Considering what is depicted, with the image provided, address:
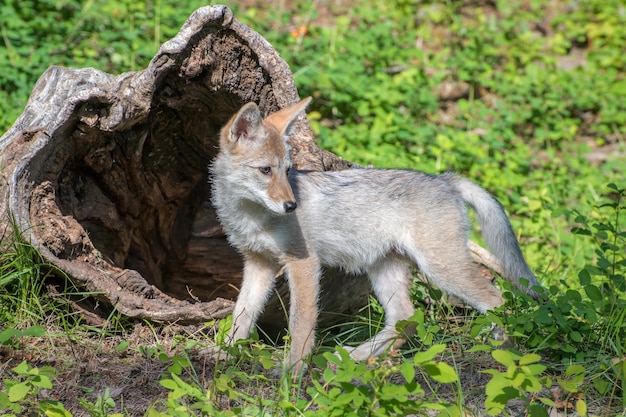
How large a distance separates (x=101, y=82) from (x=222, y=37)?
88cm

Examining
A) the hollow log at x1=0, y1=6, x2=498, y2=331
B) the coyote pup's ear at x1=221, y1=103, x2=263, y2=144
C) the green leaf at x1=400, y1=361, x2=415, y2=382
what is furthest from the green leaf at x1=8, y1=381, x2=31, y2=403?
the coyote pup's ear at x1=221, y1=103, x2=263, y2=144

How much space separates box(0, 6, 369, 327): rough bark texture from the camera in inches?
175

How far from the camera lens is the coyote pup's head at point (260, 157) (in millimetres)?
4266

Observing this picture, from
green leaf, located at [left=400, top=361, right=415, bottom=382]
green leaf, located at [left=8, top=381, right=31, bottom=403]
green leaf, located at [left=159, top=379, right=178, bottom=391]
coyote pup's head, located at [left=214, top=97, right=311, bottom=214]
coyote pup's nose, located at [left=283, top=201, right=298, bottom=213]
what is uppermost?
coyote pup's head, located at [left=214, top=97, right=311, bottom=214]

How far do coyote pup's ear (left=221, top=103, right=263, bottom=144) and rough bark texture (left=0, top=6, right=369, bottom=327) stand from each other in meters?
0.61

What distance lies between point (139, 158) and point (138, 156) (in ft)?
0.10

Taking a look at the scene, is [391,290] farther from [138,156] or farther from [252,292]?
[138,156]

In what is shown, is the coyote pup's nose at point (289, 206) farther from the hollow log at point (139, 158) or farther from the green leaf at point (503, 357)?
the green leaf at point (503, 357)

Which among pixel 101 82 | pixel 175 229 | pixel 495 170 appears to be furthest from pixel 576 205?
pixel 101 82

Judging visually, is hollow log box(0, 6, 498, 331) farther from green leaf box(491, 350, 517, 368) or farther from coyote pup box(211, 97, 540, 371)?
green leaf box(491, 350, 517, 368)

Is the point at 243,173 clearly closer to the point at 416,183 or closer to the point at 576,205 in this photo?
the point at 416,183

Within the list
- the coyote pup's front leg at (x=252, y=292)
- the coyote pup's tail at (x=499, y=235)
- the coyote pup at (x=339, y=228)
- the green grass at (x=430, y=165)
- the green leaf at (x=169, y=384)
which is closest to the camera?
the green leaf at (x=169, y=384)

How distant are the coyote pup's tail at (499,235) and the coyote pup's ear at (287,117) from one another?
1.27 meters

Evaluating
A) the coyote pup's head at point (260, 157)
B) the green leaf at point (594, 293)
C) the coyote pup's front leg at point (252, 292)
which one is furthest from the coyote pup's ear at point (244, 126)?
the green leaf at point (594, 293)
